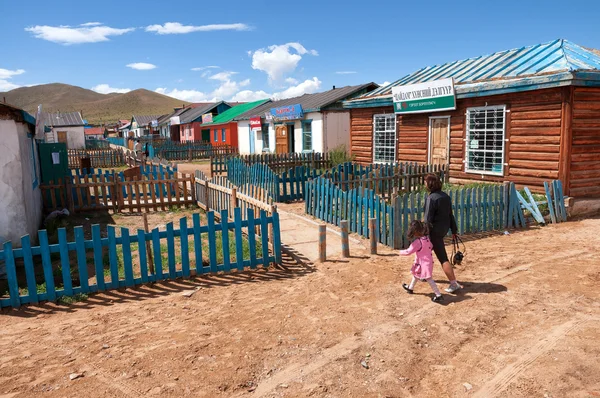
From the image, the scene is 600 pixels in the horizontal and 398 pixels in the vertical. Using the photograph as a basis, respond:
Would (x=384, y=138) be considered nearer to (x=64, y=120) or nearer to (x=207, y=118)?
(x=207, y=118)

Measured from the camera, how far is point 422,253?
6.18 metres

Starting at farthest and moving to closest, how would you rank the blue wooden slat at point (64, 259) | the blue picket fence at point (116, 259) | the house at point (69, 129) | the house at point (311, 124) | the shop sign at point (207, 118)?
the house at point (69, 129), the shop sign at point (207, 118), the house at point (311, 124), the blue wooden slat at point (64, 259), the blue picket fence at point (116, 259)

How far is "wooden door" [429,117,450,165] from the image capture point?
15.6 m

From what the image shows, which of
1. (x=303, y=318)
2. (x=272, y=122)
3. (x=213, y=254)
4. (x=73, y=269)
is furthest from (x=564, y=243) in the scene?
(x=272, y=122)

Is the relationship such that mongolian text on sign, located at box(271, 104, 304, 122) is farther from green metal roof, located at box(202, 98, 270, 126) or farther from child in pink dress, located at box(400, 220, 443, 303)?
child in pink dress, located at box(400, 220, 443, 303)

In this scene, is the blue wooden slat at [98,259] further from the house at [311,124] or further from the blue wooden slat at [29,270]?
the house at [311,124]

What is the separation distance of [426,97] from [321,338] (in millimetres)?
12818

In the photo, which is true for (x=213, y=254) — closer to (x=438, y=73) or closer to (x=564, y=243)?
(x=564, y=243)

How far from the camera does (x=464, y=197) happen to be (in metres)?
9.73

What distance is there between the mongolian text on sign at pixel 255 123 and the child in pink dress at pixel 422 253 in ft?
87.3

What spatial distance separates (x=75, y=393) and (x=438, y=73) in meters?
17.3

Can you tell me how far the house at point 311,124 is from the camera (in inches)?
980

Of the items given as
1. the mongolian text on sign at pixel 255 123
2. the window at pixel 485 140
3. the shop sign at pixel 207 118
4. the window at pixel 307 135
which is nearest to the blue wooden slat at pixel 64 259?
the window at pixel 485 140

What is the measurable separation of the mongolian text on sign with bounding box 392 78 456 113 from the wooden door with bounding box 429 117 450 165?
537 millimetres
